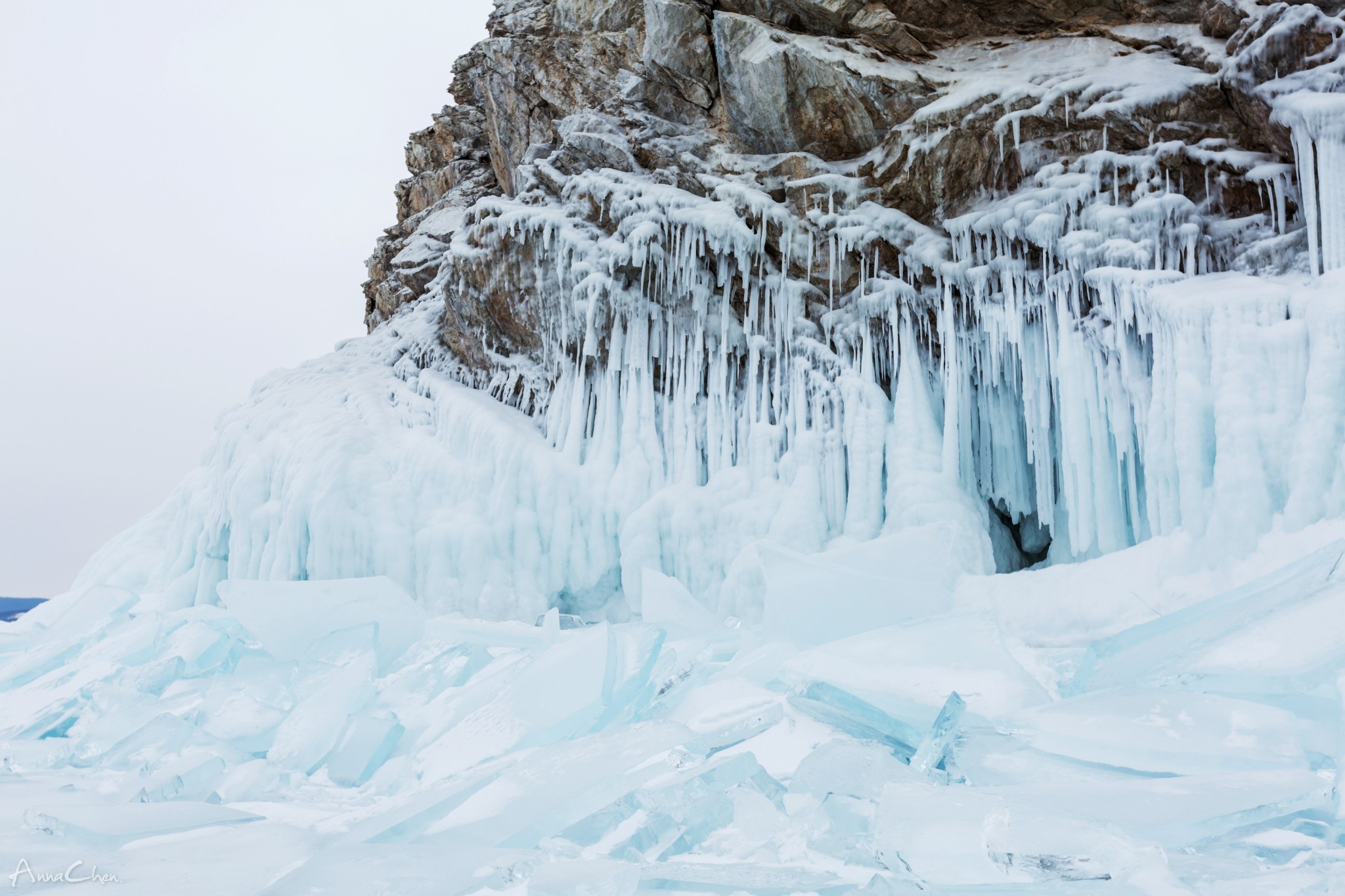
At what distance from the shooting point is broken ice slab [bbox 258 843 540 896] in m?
2.13

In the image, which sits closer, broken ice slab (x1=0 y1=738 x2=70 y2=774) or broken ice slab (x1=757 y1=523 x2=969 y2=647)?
broken ice slab (x1=0 y1=738 x2=70 y2=774)

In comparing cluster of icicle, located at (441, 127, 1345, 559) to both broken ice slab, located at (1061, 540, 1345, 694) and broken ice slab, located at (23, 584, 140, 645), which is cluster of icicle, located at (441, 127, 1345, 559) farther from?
broken ice slab, located at (23, 584, 140, 645)

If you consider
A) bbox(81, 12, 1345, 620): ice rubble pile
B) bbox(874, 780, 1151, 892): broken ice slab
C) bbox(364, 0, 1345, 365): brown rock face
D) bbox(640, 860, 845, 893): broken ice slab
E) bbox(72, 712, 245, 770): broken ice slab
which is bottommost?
bbox(72, 712, 245, 770): broken ice slab

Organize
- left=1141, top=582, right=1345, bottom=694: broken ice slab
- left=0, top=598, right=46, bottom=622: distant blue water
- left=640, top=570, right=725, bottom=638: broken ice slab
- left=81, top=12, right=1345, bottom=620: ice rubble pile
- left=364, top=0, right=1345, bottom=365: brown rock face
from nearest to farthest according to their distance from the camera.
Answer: left=1141, top=582, right=1345, bottom=694: broken ice slab < left=640, top=570, right=725, bottom=638: broken ice slab < left=81, top=12, right=1345, bottom=620: ice rubble pile < left=364, top=0, right=1345, bottom=365: brown rock face < left=0, top=598, right=46, bottom=622: distant blue water

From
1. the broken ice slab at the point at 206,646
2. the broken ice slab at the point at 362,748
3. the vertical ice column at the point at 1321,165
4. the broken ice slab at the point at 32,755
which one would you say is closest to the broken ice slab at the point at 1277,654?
the broken ice slab at the point at 362,748

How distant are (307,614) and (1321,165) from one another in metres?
8.06

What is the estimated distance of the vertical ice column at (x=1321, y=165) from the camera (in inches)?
245

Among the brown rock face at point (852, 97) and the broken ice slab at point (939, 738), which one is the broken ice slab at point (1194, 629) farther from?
the brown rock face at point (852, 97)

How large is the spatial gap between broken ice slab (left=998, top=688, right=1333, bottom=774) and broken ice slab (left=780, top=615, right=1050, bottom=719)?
322 millimetres

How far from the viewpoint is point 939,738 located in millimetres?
2955

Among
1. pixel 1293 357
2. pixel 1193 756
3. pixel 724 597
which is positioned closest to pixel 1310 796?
pixel 1193 756

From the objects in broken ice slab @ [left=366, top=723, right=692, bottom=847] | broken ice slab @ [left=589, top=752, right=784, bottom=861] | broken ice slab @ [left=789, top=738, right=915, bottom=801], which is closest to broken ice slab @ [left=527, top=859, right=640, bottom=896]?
broken ice slab @ [left=589, top=752, right=784, bottom=861]

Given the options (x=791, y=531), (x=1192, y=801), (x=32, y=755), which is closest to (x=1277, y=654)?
(x=1192, y=801)

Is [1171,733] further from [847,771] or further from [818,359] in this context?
[818,359]
